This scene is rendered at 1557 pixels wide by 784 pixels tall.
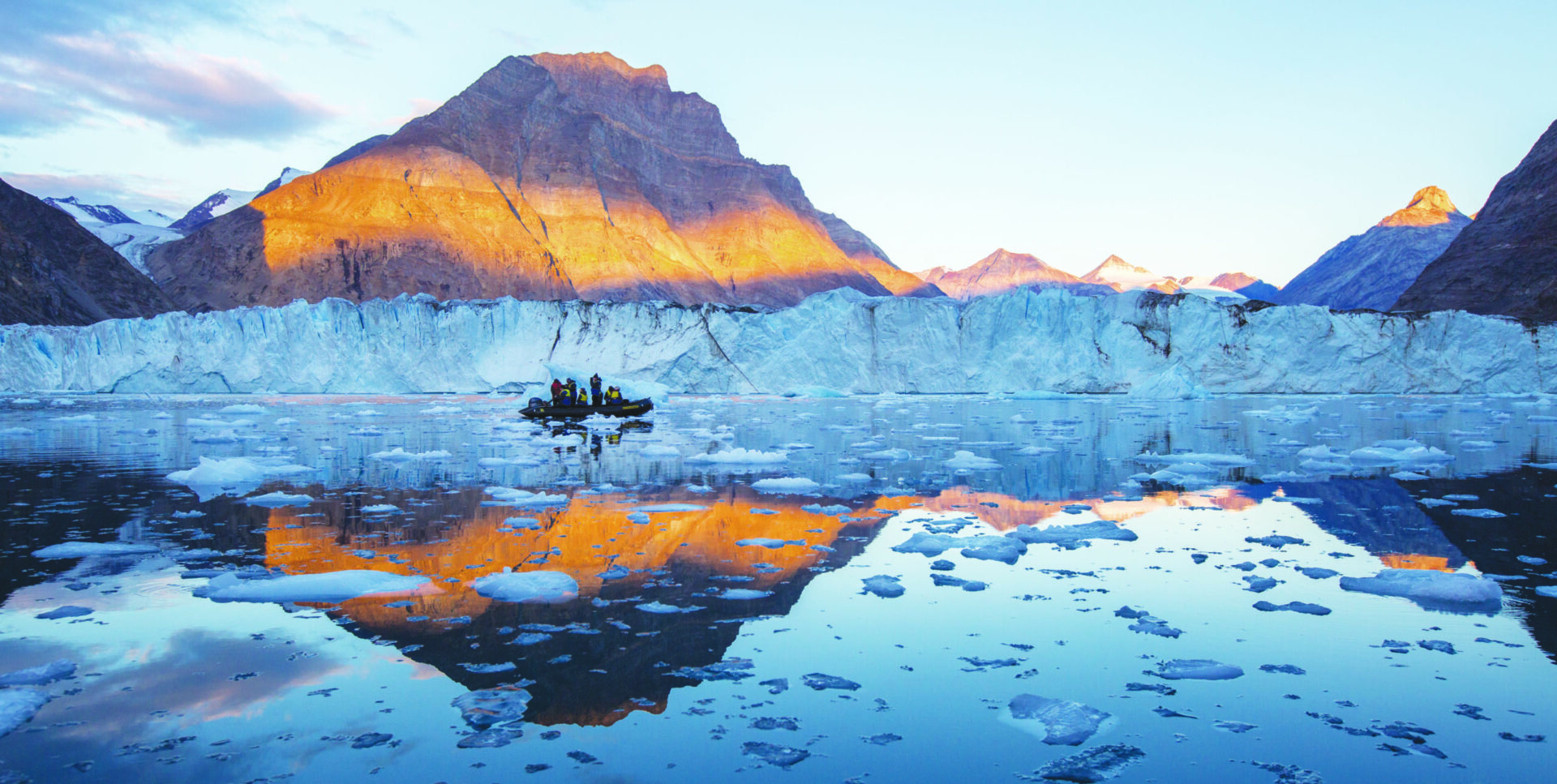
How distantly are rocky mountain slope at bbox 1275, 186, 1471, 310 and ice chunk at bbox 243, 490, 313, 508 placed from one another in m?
96.6

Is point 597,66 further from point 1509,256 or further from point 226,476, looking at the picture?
point 226,476

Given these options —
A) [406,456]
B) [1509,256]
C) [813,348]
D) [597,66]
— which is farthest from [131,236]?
[1509,256]

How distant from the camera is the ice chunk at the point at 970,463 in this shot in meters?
8.91

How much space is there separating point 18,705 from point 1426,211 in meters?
128

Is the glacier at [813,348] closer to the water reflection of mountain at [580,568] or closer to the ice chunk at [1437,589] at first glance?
the water reflection of mountain at [580,568]

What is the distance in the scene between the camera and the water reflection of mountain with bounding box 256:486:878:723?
3018 mm

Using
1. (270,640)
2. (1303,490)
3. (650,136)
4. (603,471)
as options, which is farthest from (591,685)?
(650,136)

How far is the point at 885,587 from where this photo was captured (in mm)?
4082

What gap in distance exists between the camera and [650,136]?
116 metres

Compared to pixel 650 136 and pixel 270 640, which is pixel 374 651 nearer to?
pixel 270 640

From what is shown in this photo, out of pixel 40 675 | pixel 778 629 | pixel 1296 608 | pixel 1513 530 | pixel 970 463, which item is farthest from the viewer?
pixel 970 463

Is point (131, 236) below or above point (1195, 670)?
above

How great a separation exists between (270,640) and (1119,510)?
5.33 meters

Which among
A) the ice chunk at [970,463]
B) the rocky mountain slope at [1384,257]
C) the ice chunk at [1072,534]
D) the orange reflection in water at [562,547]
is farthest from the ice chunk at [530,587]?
the rocky mountain slope at [1384,257]
